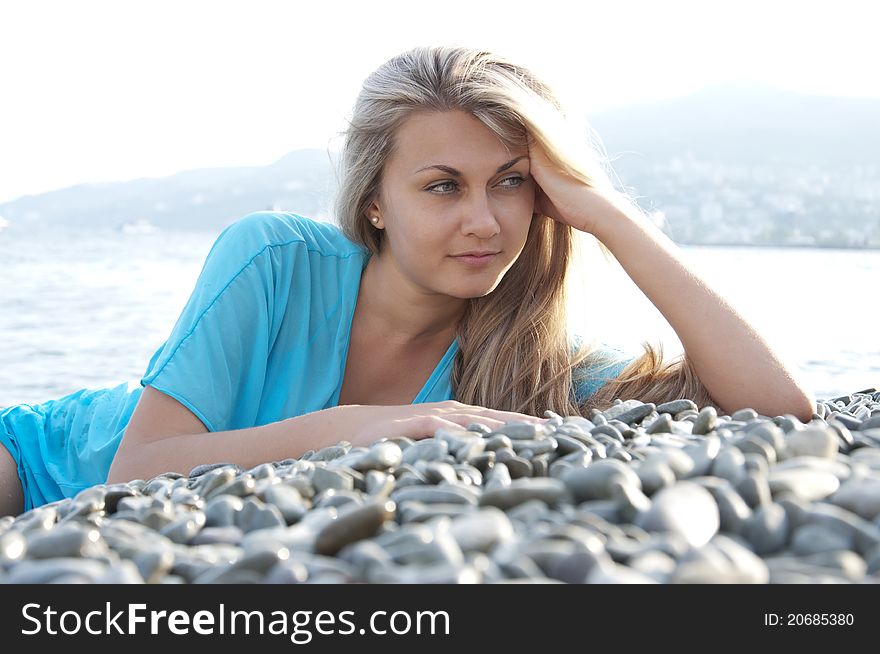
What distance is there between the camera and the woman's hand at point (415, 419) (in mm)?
2371

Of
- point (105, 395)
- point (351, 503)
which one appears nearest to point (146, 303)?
point (105, 395)

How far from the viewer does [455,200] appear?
119 inches

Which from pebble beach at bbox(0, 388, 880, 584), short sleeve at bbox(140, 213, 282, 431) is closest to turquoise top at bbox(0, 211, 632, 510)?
short sleeve at bbox(140, 213, 282, 431)

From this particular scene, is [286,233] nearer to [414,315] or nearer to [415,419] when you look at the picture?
[414,315]

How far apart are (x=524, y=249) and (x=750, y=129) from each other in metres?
38.4

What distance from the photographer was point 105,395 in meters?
3.80

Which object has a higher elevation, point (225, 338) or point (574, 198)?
point (574, 198)

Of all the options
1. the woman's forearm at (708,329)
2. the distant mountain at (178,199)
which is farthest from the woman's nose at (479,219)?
the distant mountain at (178,199)

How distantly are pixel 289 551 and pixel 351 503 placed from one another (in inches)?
10.1

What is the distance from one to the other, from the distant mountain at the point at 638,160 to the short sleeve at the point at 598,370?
87.5 ft

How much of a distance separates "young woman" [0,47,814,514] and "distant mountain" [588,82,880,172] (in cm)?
2871

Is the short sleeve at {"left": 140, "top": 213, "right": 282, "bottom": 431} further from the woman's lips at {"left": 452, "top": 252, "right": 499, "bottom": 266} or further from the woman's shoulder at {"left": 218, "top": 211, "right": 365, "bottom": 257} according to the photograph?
the woman's lips at {"left": 452, "top": 252, "right": 499, "bottom": 266}

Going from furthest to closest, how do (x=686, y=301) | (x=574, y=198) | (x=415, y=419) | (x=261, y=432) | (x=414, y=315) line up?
1. (x=414, y=315)
2. (x=574, y=198)
3. (x=686, y=301)
4. (x=261, y=432)
5. (x=415, y=419)

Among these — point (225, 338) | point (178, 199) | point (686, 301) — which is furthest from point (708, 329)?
point (178, 199)
